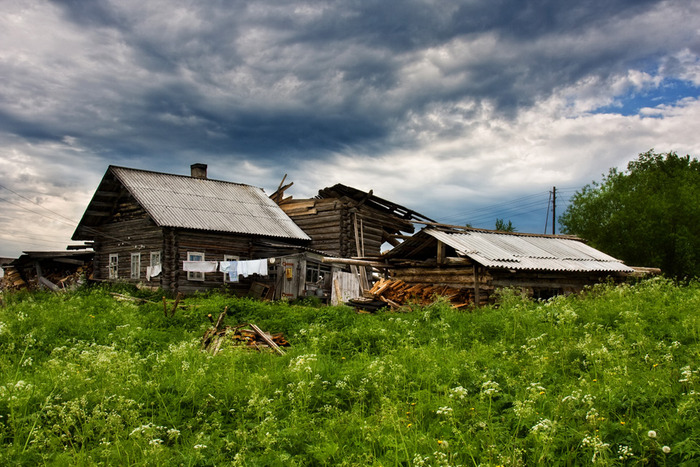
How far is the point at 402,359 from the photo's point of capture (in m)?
8.30

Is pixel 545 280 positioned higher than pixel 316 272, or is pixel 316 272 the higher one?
pixel 316 272

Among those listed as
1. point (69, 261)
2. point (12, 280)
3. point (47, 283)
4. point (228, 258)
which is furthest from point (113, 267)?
point (12, 280)

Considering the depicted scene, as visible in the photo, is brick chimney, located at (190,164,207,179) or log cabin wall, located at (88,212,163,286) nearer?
log cabin wall, located at (88,212,163,286)

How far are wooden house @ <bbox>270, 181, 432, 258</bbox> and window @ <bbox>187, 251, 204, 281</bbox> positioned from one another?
23.7ft

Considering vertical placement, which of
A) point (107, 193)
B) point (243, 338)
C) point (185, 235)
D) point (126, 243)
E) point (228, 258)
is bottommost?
point (243, 338)

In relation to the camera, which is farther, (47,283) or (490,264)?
(47,283)

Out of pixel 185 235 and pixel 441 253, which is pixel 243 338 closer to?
pixel 441 253

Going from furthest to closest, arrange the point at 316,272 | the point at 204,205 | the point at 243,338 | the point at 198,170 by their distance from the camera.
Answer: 1. the point at 198,170
2. the point at 204,205
3. the point at 316,272
4. the point at 243,338

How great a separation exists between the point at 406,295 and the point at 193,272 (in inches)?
457

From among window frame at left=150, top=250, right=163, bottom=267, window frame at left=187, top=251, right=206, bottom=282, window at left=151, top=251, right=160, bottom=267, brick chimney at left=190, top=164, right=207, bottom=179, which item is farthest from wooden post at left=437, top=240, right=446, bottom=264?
brick chimney at left=190, top=164, right=207, bottom=179

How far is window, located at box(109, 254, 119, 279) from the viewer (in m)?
28.4

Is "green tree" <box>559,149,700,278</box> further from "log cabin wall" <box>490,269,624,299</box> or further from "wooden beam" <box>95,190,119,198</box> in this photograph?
"wooden beam" <box>95,190,119,198</box>

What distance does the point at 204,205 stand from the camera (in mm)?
27938

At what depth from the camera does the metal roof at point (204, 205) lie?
83.0ft
